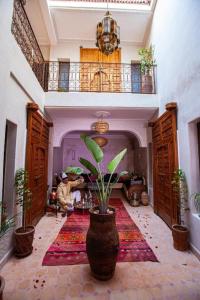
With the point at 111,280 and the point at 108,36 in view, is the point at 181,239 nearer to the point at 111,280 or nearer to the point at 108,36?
the point at 111,280

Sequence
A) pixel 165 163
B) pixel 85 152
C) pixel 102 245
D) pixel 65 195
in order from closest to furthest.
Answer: pixel 102 245
pixel 165 163
pixel 65 195
pixel 85 152

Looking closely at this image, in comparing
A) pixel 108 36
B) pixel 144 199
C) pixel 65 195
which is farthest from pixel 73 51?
pixel 144 199

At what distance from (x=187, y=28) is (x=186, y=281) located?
3.65 meters

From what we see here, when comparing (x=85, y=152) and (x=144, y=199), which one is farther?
(x=85, y=152)

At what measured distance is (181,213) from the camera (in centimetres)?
292

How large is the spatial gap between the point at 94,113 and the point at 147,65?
198 centimetres

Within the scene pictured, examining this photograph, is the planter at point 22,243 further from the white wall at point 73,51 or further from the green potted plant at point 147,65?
the white wall at point 73,51

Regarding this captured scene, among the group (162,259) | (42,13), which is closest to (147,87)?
(42,13)

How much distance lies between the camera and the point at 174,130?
10.2ft

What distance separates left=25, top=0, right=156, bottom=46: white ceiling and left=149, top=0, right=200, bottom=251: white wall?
1.28m

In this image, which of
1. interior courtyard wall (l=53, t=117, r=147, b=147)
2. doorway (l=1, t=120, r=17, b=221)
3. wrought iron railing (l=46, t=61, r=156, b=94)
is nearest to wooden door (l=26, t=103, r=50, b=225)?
doorway (l=1, t=120, r=17, b=221)

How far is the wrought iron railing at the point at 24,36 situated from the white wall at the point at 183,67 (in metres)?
2.76

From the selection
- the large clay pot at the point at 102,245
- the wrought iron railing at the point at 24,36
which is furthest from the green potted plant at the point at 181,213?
the wrought iron railing at the point at 24,36

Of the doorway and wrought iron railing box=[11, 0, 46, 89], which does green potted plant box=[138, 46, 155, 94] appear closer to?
wrought iron railing box=[11, 0, 46, 89]
